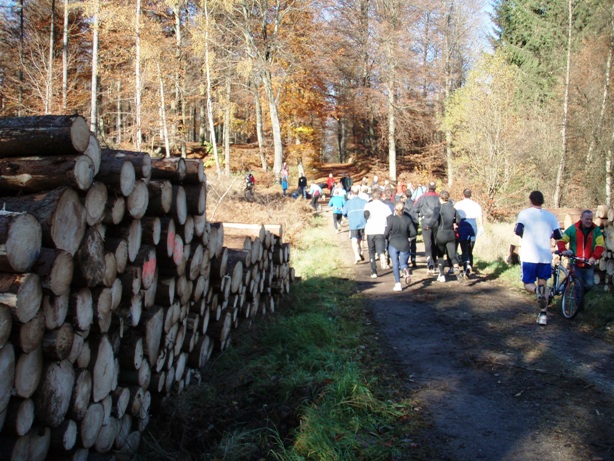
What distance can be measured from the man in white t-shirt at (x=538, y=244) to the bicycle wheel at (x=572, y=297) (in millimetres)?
407

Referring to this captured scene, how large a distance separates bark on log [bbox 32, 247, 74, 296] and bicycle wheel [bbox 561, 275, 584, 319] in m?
7.48

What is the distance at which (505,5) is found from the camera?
37844 millimetres

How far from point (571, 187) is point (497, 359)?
74.9 feet

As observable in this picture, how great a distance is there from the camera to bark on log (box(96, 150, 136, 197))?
14.2 ft

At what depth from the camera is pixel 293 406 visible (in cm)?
512

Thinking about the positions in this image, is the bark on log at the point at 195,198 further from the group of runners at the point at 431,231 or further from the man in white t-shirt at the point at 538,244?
the group of runners at the point at 431,231

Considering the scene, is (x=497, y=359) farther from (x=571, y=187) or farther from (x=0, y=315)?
(x=571, y=187)

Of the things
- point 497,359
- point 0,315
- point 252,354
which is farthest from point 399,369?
point 0,315

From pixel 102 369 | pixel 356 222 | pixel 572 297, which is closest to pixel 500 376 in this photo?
pixel 572 297

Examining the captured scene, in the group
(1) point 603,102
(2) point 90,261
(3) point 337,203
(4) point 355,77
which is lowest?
(3) point 337,203

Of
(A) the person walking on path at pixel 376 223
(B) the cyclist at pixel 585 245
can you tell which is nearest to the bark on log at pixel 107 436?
(B) the cyclist at pixel 585 245

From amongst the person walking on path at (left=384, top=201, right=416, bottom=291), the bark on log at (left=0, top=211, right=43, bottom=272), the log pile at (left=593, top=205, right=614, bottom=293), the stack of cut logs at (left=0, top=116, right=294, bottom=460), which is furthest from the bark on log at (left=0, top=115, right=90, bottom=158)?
the log pile at (left=593, top=205, right=614, bottom=293)

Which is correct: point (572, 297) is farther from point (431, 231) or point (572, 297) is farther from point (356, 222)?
point (356, 222)

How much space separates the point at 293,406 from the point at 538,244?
510 centimetres
